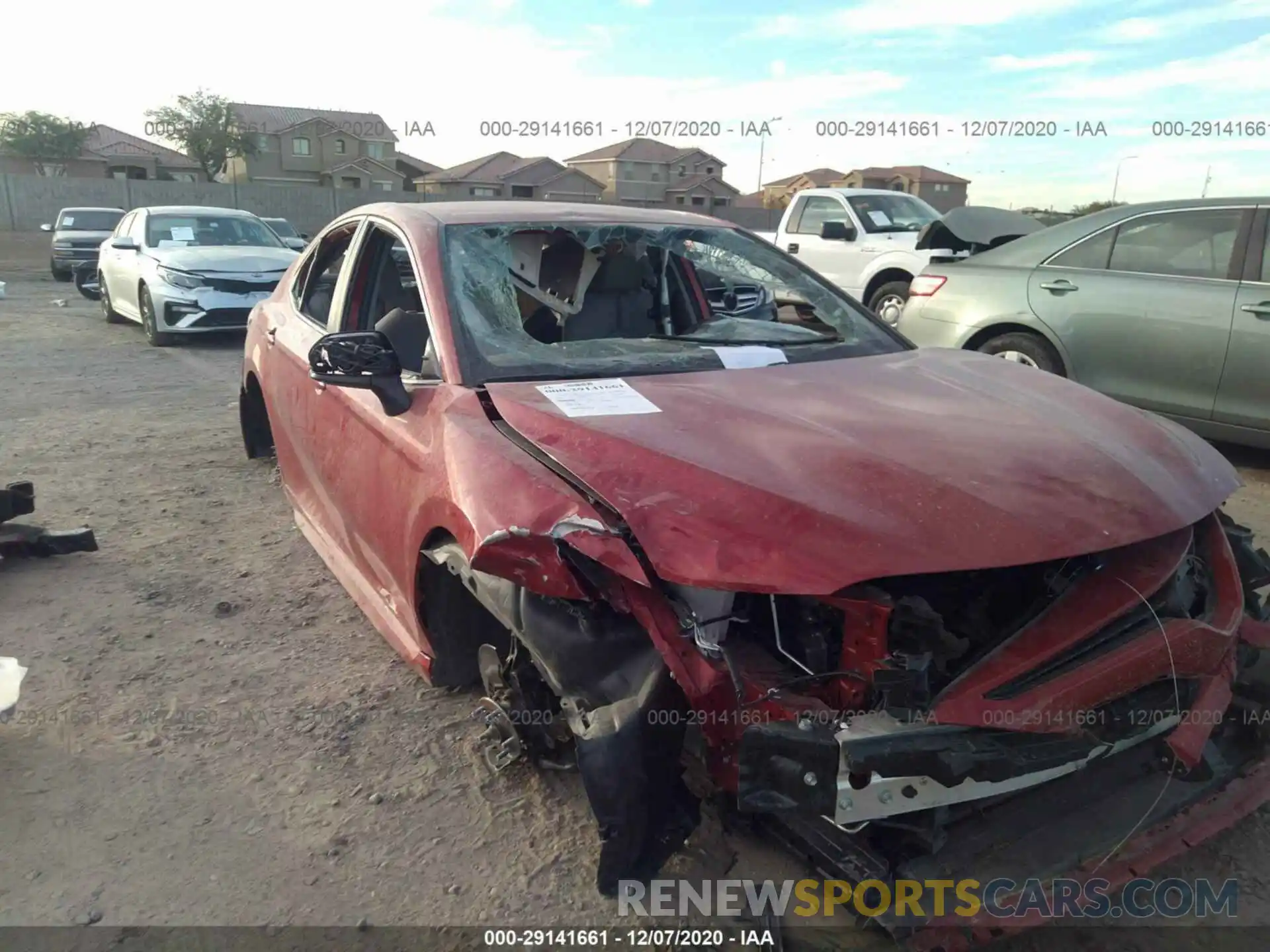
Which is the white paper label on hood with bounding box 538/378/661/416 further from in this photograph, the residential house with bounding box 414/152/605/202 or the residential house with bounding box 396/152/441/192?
the residential house with bounding box 396/152/441/192

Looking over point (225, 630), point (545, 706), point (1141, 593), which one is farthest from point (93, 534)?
point (1141, 593)

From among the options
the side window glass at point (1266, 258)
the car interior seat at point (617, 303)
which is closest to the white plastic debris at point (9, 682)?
the car interior seat at point (617, 303)

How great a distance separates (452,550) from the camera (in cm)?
246

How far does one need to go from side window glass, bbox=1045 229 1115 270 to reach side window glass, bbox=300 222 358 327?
4.52 m

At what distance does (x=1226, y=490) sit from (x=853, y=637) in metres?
1.29

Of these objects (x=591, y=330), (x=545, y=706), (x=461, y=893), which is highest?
(x=591, y=330)

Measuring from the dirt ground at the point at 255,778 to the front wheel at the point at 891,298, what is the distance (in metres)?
5.28

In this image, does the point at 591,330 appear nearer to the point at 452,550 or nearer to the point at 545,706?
the point at 452,550

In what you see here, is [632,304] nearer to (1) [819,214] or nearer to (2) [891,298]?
(2) [891,298]

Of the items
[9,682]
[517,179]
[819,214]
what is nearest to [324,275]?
[9,682]

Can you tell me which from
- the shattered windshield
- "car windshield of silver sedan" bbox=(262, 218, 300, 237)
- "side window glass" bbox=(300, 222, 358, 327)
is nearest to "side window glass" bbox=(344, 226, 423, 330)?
"side window glass" bbox=(300, 222, 358, 327)

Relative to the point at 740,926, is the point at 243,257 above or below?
above

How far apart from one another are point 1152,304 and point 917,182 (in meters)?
38.0

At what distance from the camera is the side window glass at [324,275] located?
3.94 m
